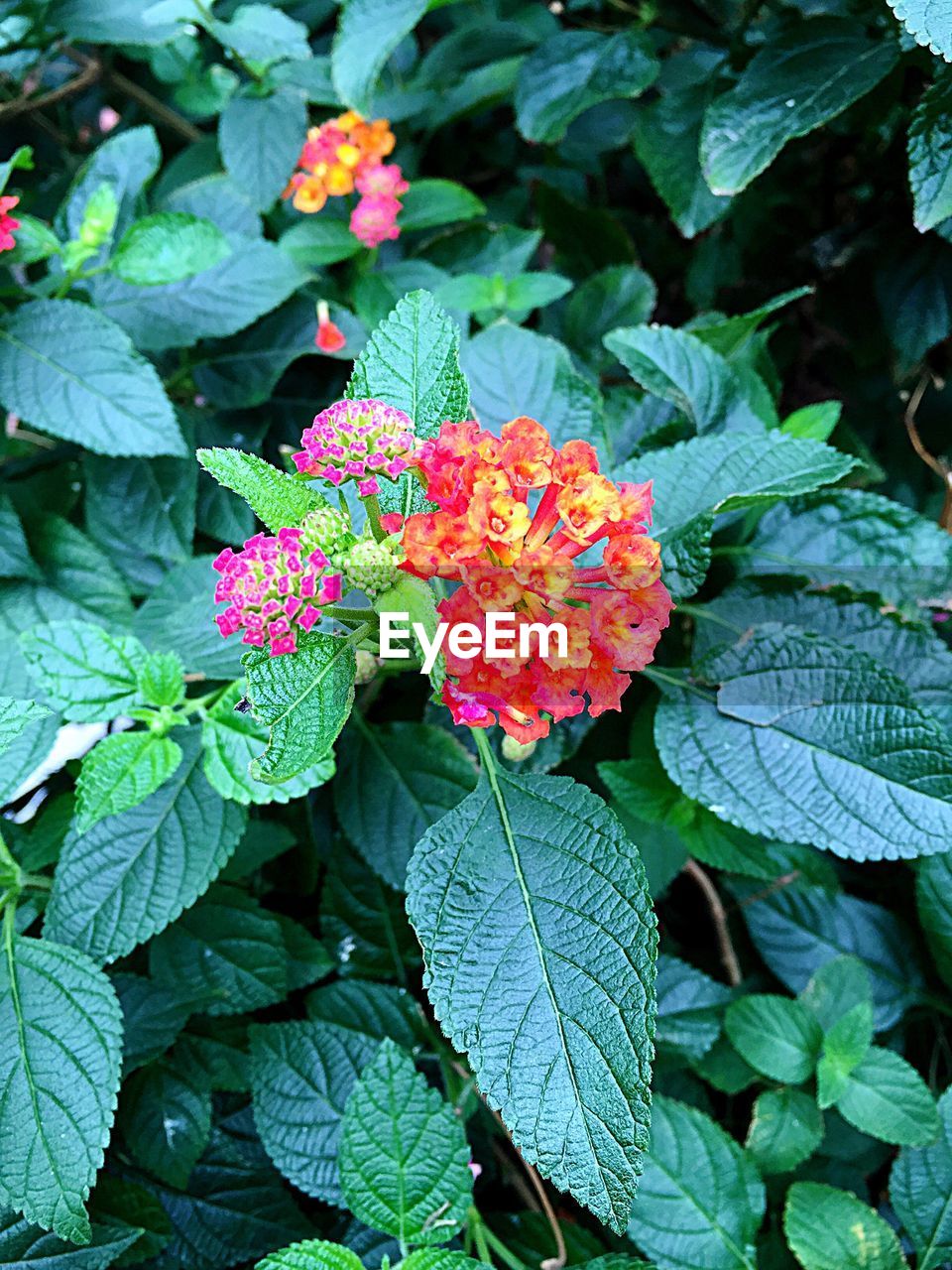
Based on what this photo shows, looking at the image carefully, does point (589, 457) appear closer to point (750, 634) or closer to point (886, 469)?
point (750, 634)

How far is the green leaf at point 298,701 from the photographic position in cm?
63

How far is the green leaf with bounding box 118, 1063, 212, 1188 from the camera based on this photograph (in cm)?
98

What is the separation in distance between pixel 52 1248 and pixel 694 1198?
57 cm

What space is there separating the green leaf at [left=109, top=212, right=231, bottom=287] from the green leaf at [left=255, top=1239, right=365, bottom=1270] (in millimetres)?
933

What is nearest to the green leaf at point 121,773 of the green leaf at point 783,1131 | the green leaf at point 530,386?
the green leaf at point 530,386

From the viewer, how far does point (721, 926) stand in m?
1.23

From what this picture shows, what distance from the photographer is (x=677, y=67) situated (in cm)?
148

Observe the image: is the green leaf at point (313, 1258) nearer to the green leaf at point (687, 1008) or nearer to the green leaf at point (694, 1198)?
the green leaf at point (694, 1198)

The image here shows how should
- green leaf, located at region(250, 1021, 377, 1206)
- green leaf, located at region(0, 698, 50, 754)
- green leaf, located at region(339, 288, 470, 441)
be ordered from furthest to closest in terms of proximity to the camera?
1. green leaf, located at region(250, 1021, 377, 1206)
2. green leaf, located at region(339, 288, 470, 441)
3. green leaf, located at region(0, 698, 50, 754)

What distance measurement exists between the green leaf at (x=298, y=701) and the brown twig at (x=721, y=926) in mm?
659

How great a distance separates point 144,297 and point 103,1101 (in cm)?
88

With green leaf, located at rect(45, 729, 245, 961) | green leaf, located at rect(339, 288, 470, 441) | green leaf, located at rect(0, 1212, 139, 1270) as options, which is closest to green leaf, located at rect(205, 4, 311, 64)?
green leaf, located at rect(339, 288, 470, 441)

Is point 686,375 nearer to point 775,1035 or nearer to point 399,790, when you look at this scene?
point 399,790

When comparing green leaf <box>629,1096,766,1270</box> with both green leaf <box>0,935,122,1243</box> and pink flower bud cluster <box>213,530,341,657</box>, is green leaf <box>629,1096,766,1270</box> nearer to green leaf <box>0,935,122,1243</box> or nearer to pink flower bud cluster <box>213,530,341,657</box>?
green leaf <box>0,935,122,1243</box>
